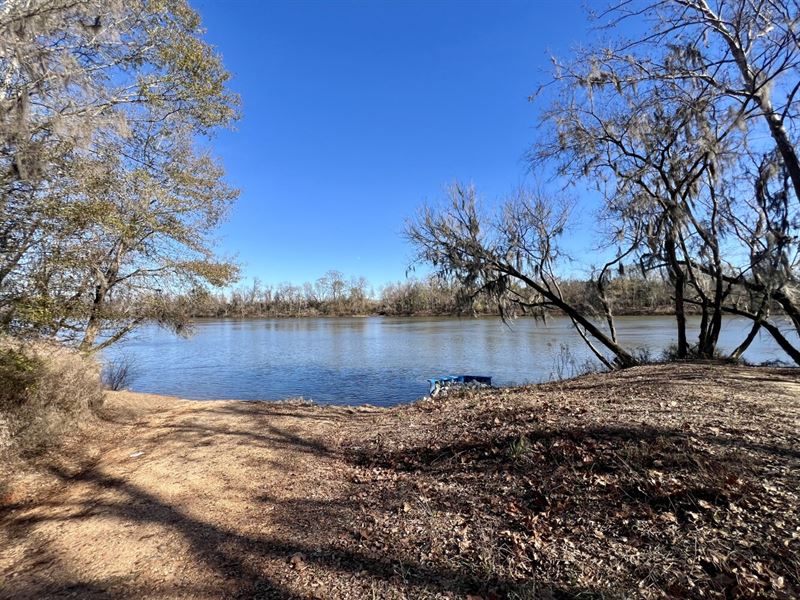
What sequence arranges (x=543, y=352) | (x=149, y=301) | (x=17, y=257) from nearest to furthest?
1. (x=17, y=257)
2. (x=149, y=301)
3. (x=543, y=352)

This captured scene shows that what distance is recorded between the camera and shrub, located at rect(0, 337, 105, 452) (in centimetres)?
516

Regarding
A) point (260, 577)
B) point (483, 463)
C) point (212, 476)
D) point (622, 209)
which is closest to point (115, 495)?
point (212, 476)

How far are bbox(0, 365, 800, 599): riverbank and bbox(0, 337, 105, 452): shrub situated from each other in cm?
43

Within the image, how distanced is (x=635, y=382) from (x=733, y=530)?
496cm

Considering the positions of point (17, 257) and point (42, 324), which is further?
point (42, 324)

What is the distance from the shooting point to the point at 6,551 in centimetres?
344

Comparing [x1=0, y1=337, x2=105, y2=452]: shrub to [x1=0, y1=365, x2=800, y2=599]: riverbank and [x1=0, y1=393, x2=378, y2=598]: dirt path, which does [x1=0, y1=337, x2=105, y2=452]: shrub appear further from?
[x1=0, y1=393, x2=378, y2=598]: dirt path

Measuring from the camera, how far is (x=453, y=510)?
3.42 metres

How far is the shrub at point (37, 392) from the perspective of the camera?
516cm

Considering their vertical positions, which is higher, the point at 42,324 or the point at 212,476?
the point at 42,324

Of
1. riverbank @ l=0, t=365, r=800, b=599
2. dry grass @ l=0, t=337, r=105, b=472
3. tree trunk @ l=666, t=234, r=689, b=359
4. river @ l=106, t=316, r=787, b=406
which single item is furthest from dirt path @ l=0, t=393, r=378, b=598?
tree trunk @ l=666, t=234, r=689, b=359

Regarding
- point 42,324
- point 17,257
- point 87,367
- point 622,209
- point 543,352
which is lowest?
point 543,352

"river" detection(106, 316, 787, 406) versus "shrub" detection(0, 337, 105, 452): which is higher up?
"shrub" detection(0, 337, 105, 452)

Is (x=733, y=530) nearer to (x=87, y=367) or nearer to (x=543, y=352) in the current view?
(x=87, y=367)
